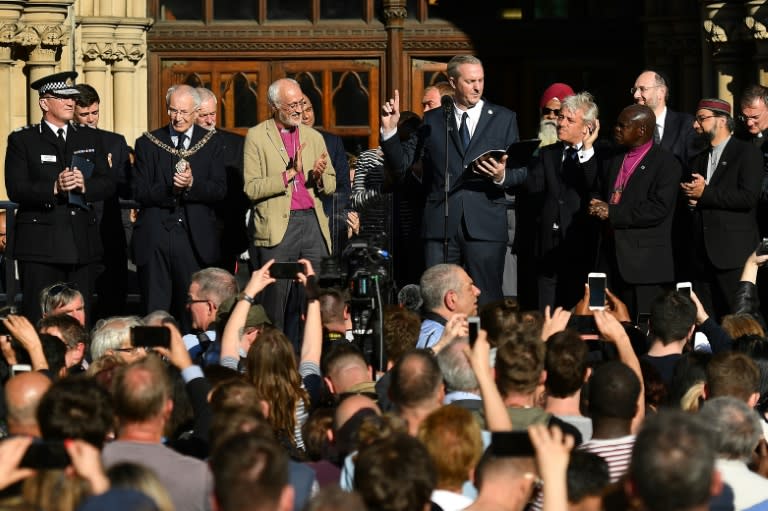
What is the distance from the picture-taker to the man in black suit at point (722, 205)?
1063 cm

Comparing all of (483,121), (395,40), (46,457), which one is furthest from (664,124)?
(46,457)

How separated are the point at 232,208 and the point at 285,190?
2.72ft

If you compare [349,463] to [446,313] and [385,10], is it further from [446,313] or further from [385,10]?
[385,10]

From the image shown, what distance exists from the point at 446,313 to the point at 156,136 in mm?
3276

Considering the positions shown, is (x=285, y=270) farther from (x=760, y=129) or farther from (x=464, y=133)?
(x=760, y=129)

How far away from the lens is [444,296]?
9031 millimetres

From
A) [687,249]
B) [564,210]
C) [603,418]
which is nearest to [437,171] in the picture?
[564,210]

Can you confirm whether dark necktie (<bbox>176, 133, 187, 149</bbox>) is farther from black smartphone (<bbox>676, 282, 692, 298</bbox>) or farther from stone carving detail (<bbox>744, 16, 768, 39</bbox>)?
stone carving detail (<bbox>744, 16, 768, 39</bbox>)

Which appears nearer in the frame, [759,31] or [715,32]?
[759,31]

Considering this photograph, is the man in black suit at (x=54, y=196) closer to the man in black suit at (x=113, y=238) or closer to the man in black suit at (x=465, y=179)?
the man in black suit at (x=113, y=238)

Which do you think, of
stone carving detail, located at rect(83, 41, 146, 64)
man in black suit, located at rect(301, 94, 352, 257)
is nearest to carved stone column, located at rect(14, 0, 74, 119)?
stone carving detail, located at rect(83, 41, 146, 64)

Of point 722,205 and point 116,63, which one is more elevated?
point 116,63

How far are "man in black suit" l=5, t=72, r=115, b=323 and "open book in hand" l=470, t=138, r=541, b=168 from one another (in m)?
2.61

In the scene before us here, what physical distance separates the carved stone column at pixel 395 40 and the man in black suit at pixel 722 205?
5.01 meters
